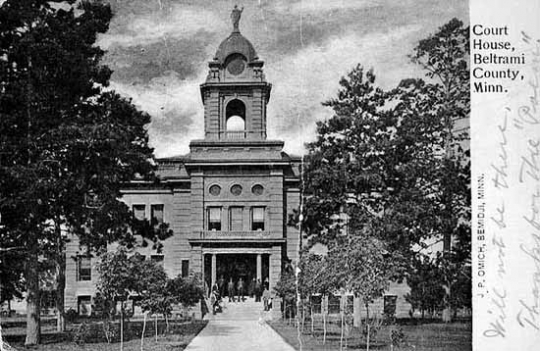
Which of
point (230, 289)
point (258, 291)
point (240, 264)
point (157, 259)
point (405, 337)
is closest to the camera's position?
point (405, 337)

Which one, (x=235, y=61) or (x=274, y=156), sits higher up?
(x=235, y=61)

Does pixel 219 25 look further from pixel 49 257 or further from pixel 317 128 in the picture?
pixel 49 257

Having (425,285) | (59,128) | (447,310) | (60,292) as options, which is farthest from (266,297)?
(59,128)

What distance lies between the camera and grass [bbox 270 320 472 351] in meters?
5.86

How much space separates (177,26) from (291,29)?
95 cm

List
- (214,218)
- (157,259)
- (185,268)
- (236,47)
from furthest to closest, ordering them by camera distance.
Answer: (185,268) < (214,218) < (157,259) < (236,47)

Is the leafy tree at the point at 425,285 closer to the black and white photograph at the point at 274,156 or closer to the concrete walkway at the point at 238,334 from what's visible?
the black and white photograph at the point at 274,156

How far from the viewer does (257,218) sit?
7.58 metres

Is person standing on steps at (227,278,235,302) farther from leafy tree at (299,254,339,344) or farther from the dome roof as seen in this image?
the dome roof

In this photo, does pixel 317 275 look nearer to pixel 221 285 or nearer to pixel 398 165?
pixel 221 285

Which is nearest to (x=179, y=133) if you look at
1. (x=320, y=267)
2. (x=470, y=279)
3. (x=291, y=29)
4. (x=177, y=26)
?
(x=177, y=26)

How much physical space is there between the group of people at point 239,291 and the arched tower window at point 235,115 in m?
1.80

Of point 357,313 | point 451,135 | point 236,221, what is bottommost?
point 357,313

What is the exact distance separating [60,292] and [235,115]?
2320 mm
